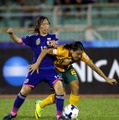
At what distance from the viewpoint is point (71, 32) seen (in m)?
19.2

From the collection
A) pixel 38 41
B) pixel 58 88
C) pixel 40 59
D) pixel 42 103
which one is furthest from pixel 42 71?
pixel 42 103

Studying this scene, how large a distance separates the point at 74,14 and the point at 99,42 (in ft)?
8.97

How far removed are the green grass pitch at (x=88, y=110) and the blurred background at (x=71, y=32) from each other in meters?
1.56

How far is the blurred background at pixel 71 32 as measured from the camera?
17109mm

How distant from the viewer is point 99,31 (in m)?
19.2

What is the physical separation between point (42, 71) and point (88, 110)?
2549 mm

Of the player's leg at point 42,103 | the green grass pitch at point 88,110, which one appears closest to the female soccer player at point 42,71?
the player's leg at point 42,103

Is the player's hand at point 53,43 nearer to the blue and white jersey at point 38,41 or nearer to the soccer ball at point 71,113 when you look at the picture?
the blue and white jersey at point 38,41

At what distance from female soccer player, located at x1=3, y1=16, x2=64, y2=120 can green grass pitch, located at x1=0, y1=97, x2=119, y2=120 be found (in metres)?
0.76

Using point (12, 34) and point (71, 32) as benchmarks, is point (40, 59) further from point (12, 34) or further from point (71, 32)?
point (71, 32)

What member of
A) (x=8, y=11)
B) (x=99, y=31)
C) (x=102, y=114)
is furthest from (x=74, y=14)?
(x=102, y=114)

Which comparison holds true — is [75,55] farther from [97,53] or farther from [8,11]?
[8,11]

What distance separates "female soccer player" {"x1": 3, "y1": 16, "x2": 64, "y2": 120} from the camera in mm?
10281

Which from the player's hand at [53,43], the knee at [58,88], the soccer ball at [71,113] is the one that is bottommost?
the soccer ball at [71,113]
